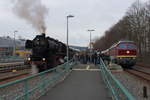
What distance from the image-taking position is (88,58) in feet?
127

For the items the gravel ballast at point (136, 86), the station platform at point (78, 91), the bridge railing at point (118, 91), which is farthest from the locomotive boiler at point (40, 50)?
the bridge railing at point (118, 91)

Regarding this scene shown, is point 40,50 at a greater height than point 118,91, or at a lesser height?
greater

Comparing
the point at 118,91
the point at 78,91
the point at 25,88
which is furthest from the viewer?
the point at 78,91

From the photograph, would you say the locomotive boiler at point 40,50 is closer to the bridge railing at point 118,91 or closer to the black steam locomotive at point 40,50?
the black steam locomotive at point 40,50

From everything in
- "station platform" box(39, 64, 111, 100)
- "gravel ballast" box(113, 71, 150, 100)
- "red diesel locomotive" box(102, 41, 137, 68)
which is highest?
"red diesel locomotive" box(102, 41, 137, 68)

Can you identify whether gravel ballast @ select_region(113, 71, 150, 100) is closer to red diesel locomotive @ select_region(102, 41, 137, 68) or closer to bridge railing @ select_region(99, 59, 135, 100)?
bridge railing @ select_region(99, 59, 135, 100)

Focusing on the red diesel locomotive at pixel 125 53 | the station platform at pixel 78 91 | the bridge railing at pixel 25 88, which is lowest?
the station platform at pixel 78 91

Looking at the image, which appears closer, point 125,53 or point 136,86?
point 136,86

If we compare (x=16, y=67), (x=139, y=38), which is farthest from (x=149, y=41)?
(x=16, y=67)

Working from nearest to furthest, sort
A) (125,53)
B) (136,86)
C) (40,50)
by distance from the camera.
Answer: (136,86) → (40,50) → (125,53)

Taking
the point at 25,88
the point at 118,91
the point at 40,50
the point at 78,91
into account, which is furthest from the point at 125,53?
the point at 118,91

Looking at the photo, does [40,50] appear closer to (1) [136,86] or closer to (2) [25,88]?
(1) [136,86]

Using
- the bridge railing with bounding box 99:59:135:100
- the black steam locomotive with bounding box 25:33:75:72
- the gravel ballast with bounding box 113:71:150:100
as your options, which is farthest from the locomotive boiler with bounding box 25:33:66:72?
the bridge railing with bounding box 99:59:135:100

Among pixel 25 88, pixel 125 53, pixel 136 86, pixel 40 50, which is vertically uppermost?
pixel 40 50
